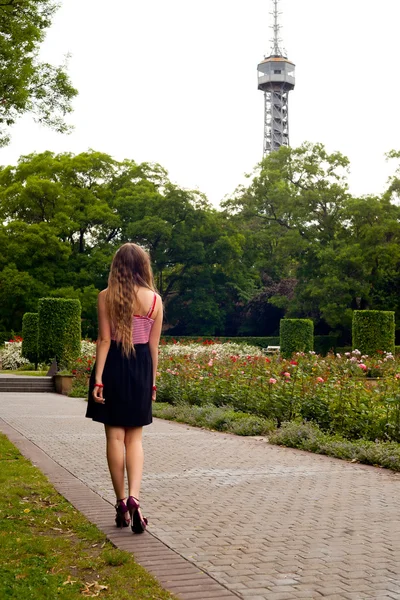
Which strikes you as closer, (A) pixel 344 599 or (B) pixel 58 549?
(A) pixel 344 599

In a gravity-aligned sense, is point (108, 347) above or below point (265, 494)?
above

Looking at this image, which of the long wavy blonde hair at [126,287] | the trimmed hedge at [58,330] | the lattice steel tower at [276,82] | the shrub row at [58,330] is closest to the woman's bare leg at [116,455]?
the long wavy blonde hair at [126,287]

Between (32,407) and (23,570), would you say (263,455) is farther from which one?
(32,407)

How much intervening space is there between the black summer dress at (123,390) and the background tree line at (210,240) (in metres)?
32.6

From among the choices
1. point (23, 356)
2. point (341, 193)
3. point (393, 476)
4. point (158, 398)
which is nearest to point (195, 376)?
point (158, 398)

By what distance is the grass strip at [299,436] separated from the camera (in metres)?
7.91

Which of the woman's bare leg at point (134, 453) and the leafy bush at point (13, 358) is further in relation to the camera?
the leafy bush at point (13, 358)

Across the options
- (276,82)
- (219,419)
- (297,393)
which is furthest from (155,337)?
(276,82)

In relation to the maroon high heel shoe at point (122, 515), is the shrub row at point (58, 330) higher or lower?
higher

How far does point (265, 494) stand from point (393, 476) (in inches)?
67.6

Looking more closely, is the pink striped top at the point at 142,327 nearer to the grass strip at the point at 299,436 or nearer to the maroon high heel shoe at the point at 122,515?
the maroon high heel shoe at the point at 122,515

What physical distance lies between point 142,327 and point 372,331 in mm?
22880

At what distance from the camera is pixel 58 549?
429cm

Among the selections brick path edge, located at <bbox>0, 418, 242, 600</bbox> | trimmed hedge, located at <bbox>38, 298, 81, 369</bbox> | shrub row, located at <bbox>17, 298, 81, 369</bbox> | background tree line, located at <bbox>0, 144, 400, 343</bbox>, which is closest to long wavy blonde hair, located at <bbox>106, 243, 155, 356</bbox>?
brick path edge, located at <bbox>0, 418, 242, 600</bbox>
